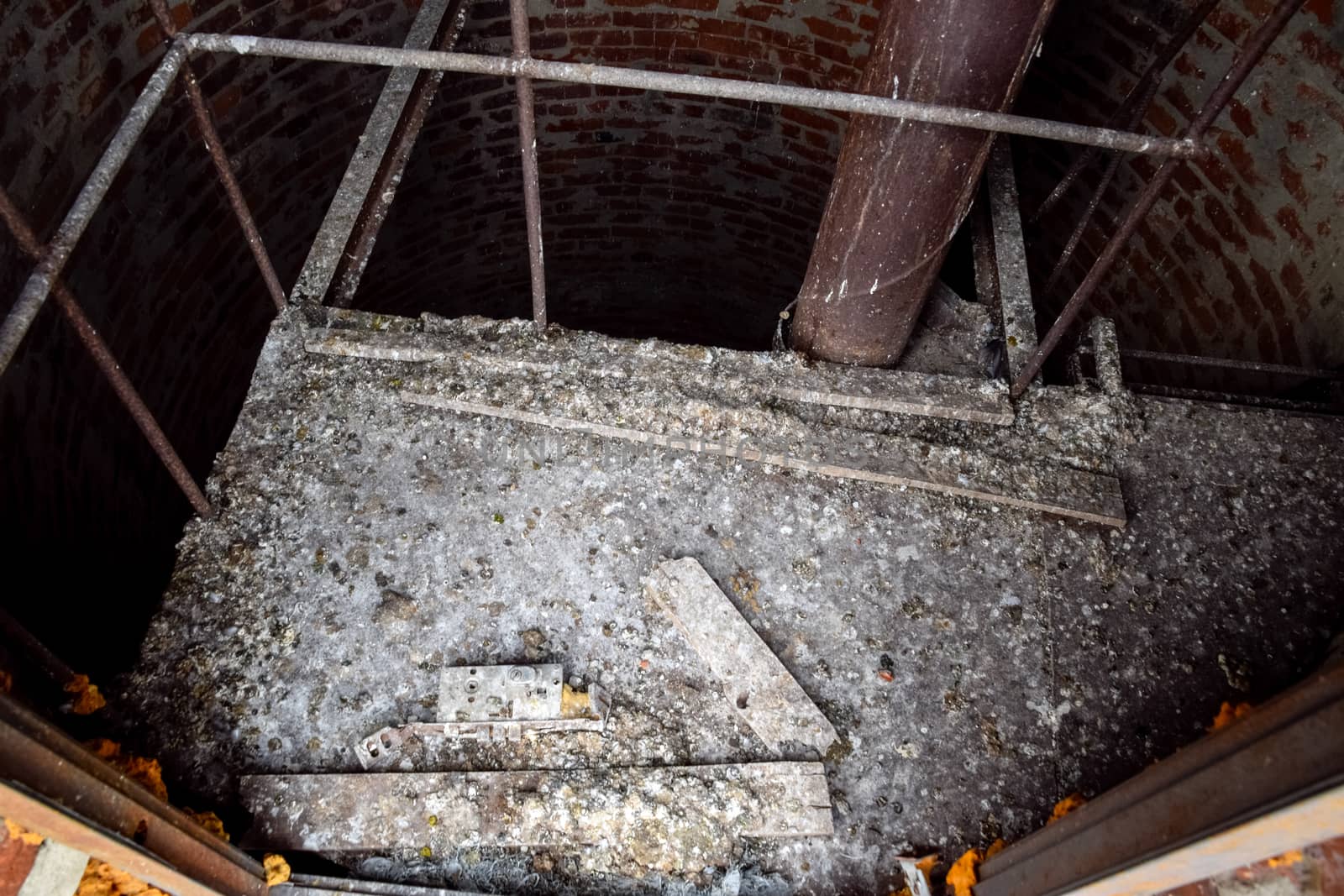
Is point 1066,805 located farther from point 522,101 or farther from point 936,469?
point 522,101

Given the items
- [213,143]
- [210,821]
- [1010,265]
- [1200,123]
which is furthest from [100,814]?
[1010,265]

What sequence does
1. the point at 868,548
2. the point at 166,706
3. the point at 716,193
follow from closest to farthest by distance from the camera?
the point at 166,706 < the point at 868,548 < the point at 716,193

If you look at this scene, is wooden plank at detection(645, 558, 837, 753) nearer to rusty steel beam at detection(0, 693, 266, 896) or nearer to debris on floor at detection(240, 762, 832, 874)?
debris on floor at detection(240, 762, 832, 874)

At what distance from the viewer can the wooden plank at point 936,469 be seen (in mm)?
2248

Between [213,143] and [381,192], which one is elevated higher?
[381,192]

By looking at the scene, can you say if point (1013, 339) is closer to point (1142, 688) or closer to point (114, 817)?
point (1142, 688)

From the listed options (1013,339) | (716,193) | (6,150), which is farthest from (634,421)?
(716,193)

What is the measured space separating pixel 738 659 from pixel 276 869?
1.13 m

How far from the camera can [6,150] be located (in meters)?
2.48

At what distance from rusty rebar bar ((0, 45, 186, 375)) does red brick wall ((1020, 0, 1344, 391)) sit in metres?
3.56

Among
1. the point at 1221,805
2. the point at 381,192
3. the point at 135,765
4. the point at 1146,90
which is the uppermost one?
the point at 1146,90

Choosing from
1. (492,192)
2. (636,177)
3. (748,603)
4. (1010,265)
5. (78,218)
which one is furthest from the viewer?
(636,177)

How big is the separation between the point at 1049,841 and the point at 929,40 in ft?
5.51

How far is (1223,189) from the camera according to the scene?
3.23 meters
